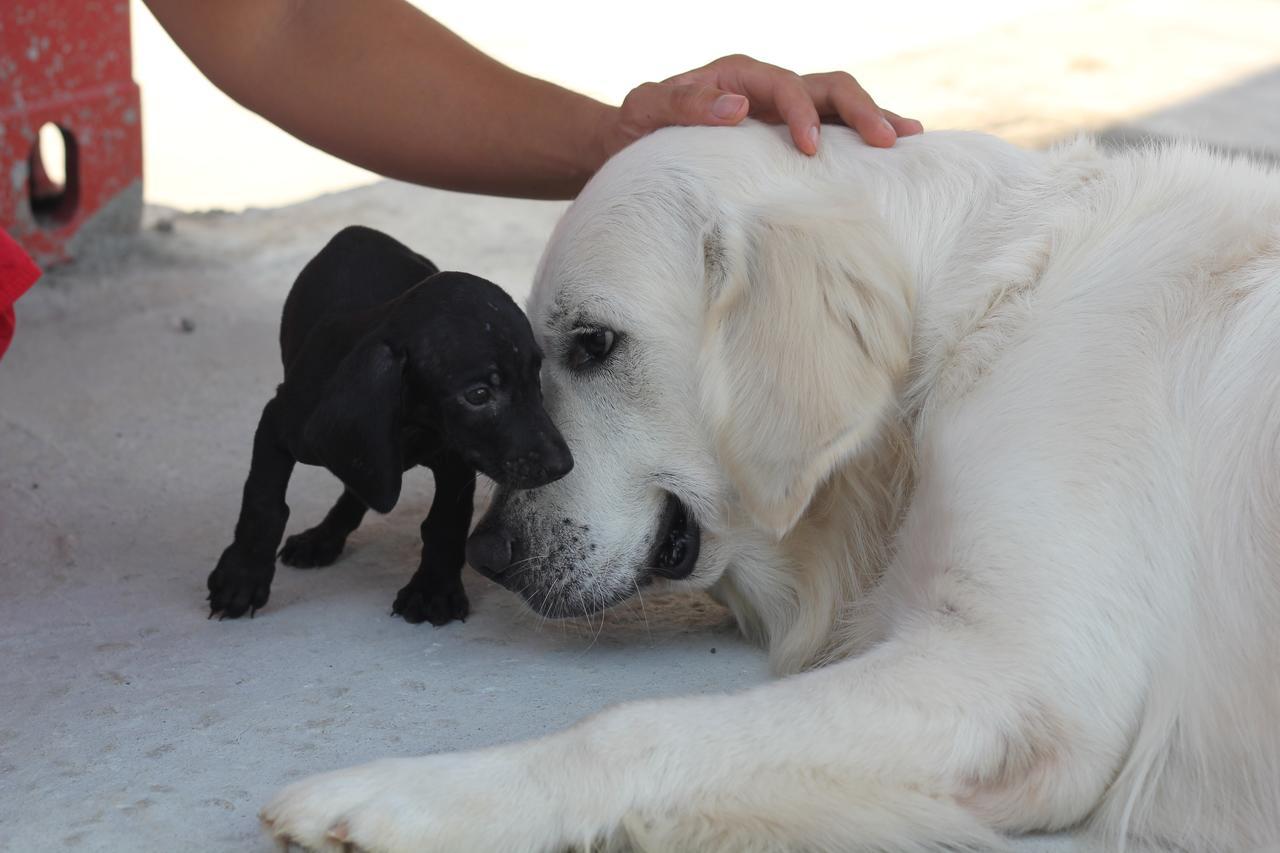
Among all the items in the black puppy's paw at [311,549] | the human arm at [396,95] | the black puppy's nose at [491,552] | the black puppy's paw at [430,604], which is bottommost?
the black puppy's paw at [311,549]

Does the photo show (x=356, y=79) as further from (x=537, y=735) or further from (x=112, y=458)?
(x=537, y=735)

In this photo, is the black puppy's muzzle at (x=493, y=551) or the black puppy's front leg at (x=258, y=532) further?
the black puppy's front leg at (x=258, y=532)

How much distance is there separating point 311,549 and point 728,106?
119cm

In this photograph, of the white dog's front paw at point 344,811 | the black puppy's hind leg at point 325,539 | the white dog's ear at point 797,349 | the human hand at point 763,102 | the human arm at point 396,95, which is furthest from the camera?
the human arm at point 396,95

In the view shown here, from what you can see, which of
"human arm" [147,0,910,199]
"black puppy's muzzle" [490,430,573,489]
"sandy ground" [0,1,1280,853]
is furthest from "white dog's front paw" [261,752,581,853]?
"human arm" [147,0,910,199]

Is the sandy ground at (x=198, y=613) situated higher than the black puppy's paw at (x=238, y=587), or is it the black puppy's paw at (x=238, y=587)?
the black puppy's paw at (x=238, y=587)

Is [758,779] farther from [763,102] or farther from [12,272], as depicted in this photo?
[12,272]

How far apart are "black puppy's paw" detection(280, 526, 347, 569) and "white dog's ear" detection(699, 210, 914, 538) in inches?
38.6

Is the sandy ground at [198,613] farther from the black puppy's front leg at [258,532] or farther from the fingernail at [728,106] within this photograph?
the fingernail at [728,106]

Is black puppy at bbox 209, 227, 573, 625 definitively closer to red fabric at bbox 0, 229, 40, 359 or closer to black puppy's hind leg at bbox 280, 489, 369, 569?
black puppy's hind leg at bbox 280, 489, 369, 569

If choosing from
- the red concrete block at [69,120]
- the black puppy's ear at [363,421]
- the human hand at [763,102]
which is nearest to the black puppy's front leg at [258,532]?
the black puppy's ear at [363,421]

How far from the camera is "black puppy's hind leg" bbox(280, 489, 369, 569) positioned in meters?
2.93

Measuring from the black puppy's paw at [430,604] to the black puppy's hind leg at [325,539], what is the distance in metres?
0.33

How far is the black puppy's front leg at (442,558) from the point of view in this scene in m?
2.65
